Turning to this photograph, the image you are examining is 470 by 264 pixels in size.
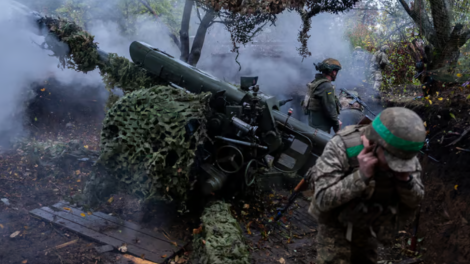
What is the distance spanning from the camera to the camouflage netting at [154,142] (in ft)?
14.9

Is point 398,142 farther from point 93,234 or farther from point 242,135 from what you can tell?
point 93,234

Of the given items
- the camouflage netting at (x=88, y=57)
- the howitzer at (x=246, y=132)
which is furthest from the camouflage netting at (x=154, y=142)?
the camouflage netting at (x=88, y=57)

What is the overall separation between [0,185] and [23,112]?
4.09 meters

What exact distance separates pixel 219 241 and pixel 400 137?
258 cm

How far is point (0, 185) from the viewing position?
6012 millimetres

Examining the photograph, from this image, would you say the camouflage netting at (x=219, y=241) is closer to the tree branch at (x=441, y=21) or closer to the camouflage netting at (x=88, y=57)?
the camouflage netting at (x=88, y=57)

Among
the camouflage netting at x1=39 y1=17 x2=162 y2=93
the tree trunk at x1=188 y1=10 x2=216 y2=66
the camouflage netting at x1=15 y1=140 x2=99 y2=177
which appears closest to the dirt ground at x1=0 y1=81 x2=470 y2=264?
the camouflage netting at x1=15 y1=140 x2=99 y2=177

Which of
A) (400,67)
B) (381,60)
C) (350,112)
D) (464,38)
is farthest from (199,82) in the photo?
(381,60)

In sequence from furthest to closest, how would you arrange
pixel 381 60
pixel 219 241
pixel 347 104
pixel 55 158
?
pixel 381 60 < pixel 347 104 < pixel 55 158 < pixel 219 241

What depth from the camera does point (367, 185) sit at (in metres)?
2.24

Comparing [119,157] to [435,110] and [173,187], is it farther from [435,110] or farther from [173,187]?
[435,110]

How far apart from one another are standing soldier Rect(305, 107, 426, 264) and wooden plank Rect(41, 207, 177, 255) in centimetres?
253

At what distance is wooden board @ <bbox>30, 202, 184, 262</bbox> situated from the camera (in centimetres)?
441

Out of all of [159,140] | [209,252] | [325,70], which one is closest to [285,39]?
[325,70]
